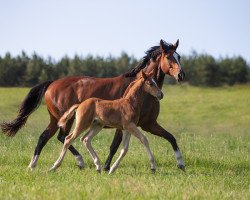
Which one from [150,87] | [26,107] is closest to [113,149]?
[150,87]

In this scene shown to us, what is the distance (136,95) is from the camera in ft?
33.6

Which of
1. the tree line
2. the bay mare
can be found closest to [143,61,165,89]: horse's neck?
the bay mare

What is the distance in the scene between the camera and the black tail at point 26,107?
12273mm

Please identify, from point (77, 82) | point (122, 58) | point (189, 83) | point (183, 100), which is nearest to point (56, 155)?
point (77, 82)

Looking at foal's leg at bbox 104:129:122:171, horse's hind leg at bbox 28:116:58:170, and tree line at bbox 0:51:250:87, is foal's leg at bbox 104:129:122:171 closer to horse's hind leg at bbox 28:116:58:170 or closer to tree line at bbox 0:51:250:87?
horse's hind leg at bbox 28:116:58:170

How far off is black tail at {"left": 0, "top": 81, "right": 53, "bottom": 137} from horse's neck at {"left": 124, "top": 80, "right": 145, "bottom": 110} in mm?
2699

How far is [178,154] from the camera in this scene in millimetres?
11125

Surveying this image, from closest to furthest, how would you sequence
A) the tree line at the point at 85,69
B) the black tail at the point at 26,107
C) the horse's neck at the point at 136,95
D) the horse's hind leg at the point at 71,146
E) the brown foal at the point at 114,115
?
the brown foal at the point at 114,115, the horse's neck at the point at 136,95, the horse's hind leg at the point at 71,146, the black tail at the point at 26,107, the tree line at the point at 85,69

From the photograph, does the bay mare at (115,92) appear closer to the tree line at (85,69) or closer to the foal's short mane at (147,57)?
the foal's short mane at (147,57)

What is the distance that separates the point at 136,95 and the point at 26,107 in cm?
340

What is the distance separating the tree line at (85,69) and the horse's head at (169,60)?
1601 inches

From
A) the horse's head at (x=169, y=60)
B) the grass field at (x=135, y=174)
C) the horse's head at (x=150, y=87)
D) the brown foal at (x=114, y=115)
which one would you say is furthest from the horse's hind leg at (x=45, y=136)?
the horse's head at (x=169, y=60)

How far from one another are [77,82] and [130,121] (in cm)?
228

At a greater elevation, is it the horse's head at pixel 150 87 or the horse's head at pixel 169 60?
the horse's head at pixel 169 60
